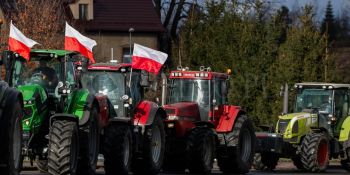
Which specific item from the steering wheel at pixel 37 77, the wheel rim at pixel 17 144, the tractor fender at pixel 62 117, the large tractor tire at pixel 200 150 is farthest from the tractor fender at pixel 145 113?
the wheel rim at pixel 17 144

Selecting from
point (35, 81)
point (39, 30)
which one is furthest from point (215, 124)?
point (39, 30)

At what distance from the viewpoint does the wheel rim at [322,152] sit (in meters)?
28.2

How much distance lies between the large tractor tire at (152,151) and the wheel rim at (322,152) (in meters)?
7.39

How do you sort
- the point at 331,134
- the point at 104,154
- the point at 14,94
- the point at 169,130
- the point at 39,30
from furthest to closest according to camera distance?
the point at 39,30 → the point at 331,134 → the point at 169,130 → the point at 104,154 → the point at 14,94

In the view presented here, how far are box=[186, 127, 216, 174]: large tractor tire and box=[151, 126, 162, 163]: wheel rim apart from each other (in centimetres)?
126

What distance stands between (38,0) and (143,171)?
20.8m

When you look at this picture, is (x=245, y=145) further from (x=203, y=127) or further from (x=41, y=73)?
(x=41, y=73)

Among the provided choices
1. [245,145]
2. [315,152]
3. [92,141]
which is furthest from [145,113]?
[315,152]

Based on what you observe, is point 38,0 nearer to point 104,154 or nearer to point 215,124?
point 215,124

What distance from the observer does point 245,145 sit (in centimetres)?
2566

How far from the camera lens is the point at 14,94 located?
45.8ft

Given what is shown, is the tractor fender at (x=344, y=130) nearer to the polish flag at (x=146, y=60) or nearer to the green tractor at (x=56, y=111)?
the polish flag at (x=146, y=60)

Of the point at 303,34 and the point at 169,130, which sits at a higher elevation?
the point at 303,34

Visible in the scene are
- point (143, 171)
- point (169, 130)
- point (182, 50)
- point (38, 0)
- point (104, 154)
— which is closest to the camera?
point (104, 154)
